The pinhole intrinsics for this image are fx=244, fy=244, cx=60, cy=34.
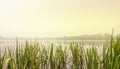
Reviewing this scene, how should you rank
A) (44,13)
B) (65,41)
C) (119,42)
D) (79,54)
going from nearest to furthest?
(119,42), (79,54), (65,41), (44,13)

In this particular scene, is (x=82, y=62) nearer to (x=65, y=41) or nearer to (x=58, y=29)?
(x=65, y=41)

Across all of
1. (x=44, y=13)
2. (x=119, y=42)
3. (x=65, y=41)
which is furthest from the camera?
(x=44, y=13)

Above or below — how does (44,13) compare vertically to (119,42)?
above

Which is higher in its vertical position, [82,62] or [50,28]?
[50,28]

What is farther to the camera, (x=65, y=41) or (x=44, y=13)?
(x=44, y=13)

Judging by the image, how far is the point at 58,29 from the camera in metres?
3.37

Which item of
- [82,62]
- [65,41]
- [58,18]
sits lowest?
[82,62]

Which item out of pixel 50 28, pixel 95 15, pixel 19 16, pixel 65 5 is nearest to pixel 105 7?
pixel 95 15

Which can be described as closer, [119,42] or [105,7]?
[119,42]

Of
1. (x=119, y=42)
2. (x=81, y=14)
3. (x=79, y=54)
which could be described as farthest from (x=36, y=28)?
(x=119, y=42)

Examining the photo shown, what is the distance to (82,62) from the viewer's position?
2.73 meters

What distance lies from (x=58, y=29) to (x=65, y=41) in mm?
254

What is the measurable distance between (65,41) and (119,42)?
1.11m

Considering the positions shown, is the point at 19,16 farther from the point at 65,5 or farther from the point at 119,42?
the point at 119,42
